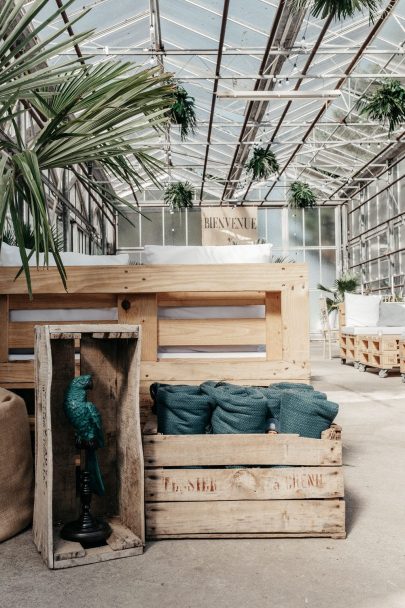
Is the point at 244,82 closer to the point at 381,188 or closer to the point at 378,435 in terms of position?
the point at 381,188

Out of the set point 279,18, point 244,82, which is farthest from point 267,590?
point 244,82

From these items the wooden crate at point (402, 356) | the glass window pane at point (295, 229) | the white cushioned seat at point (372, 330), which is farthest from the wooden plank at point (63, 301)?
the glass window pane at point (295, 229)

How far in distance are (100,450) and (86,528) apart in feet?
1.07

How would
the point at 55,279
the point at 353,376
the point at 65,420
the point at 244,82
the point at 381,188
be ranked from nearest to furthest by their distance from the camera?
1. the point at 65,420
2. the point at 55,279
3. the point at 353,376
4. the point at 244,82
5. the point at 381,188

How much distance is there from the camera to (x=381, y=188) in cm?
1619

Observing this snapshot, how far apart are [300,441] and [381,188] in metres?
15.3

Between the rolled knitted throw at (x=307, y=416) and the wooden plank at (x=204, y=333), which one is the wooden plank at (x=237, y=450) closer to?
the rolled knitted throw at (x=307, y=416)

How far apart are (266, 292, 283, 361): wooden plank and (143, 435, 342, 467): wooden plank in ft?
2.30

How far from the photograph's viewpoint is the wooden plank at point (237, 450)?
75.7 inches

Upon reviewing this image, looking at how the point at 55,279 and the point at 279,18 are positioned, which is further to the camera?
the point at 279,18

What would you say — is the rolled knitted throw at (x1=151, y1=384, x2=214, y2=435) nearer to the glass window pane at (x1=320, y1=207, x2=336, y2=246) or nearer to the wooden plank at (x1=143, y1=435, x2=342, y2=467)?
the wooden plank at (x1=143, y1=435, x2=342, y2=467)

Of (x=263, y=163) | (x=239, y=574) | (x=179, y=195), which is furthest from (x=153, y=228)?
(x=239, y=574)

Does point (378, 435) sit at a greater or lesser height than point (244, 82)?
lesser

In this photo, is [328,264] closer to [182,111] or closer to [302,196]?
[302,196]
